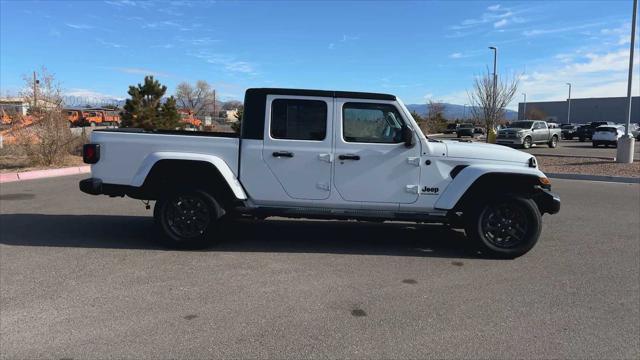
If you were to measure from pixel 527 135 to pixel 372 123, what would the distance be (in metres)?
27.6

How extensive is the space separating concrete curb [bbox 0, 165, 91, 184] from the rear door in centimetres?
1026

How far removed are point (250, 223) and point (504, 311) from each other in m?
4.43

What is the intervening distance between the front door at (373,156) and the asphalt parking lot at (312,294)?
802mm

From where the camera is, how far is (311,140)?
5.86 meters

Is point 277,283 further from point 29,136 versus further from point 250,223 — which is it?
point 29,136

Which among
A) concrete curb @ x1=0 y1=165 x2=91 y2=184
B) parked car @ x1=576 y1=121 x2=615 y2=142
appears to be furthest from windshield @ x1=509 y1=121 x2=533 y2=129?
concrete curb @ x1=0 y1=165 x2=91 y2=184

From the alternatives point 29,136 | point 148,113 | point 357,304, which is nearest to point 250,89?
point 357,304

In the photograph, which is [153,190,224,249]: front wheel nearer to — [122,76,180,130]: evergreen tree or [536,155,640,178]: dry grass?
[536,155,640,178]: dry grass

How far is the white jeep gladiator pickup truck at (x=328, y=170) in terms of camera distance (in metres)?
5.81

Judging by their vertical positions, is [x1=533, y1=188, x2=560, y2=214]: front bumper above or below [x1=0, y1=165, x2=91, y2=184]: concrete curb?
above

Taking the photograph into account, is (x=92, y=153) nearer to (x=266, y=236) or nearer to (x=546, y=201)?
(x=266, y=236)

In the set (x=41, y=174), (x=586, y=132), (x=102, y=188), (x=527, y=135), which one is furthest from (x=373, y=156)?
(x=586, y=132)

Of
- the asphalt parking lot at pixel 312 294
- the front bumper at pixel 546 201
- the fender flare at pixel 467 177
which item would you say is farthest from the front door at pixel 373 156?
the front bumper at pixel 546 201

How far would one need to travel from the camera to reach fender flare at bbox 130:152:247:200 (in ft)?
18.9
